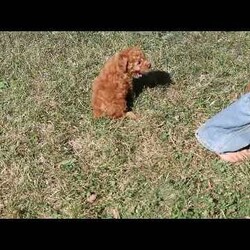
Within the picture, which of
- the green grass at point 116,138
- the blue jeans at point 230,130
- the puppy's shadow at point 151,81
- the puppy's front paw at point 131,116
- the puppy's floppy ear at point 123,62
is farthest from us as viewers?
the puppy's shadow at point 151,81

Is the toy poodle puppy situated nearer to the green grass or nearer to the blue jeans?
the green grass

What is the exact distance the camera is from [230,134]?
516 centimetres

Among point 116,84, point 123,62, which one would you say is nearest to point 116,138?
point 116,84

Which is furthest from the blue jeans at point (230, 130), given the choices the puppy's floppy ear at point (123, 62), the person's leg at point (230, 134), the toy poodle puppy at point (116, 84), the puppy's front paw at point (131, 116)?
the puppy's floppy ear at point (123, 62)

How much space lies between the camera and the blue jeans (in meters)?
4.94

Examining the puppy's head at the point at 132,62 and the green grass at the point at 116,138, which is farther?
the puppy's head at the point at 132,62

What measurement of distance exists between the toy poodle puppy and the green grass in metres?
0.15

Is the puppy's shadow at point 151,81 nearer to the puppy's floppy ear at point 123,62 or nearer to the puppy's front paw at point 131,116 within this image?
the puppy's front paw at point 131,116

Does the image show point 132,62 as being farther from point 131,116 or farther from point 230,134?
point 230,134

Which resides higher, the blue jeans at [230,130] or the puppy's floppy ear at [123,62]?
the puppy's floppy ear at [123,62]

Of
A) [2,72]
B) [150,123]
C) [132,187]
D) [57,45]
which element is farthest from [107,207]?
[57,45]

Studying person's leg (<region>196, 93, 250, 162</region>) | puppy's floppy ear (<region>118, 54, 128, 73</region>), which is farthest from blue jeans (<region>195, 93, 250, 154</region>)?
puppy's floppy ear (<region>118, 54, 128, 73</region>)

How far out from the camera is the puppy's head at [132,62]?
5.68 meters
